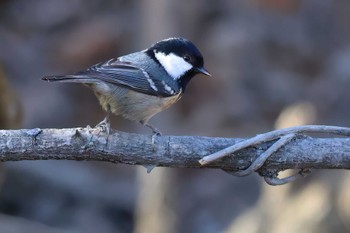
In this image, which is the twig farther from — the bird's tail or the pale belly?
the pale belly

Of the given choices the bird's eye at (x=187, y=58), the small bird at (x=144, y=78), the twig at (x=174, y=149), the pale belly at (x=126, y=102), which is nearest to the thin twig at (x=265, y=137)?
the twig at (x=174, y=149)

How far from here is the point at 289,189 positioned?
408 cm

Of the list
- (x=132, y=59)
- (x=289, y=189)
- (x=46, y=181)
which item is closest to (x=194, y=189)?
(x=46, y=181)

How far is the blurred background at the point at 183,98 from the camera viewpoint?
4.31 meters

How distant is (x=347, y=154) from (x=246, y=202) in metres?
3.24

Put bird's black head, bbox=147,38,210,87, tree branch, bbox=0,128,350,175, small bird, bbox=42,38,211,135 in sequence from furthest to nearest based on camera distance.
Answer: bird's black head, bbox=147,38,210,87
small bird, bbox=42,38,211,135
tree branch, bbox=0,128,350,175

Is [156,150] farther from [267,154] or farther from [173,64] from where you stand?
[173,64]

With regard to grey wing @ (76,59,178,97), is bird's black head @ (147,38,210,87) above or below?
above

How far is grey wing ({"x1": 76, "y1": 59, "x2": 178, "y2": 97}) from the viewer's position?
254 cm

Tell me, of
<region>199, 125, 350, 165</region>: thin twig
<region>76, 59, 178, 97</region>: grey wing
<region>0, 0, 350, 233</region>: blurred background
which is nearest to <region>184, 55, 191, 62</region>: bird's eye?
<region>76, 59, 178, 97</region>: grey wing

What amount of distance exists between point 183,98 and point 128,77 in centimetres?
300

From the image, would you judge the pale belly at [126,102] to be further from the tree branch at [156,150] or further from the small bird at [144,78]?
the tree branch at [156,150]

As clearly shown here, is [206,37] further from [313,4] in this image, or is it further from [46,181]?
[46,181]

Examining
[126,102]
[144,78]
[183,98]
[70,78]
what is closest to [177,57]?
[144,78]
